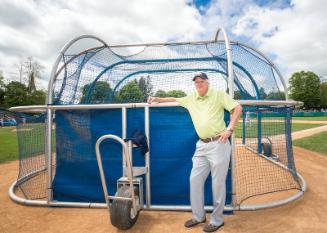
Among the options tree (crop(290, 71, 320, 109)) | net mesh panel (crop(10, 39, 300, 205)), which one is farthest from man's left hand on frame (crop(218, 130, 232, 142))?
tree (crop(290, 71, 320, 109))

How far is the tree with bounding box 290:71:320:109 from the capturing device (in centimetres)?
7062

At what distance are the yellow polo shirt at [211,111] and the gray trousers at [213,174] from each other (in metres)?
0.17

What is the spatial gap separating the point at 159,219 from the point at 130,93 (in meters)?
3.92

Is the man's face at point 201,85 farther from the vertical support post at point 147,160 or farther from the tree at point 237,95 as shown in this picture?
the tree at point 237,95

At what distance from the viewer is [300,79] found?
240ft

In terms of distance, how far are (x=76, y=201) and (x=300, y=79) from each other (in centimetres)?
7903

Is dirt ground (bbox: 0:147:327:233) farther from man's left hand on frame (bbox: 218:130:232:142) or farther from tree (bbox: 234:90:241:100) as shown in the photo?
tree (bbox: 234:90:241:100)

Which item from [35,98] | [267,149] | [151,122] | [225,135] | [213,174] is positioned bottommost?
[267,149]

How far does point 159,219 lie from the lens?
3932 millimetres

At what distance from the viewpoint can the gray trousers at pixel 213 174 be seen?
11.4 ft

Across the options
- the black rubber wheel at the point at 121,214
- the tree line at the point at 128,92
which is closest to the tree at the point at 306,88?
the tree line at the point at 128,92

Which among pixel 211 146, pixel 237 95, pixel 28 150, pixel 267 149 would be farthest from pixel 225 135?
pixel 267 149

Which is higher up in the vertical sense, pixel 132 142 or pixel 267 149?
pixel 132 142

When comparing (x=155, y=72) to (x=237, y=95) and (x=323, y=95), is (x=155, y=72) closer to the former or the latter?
(x=237, y=95)
